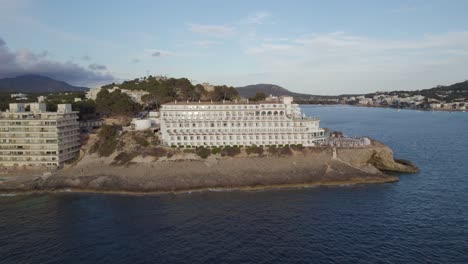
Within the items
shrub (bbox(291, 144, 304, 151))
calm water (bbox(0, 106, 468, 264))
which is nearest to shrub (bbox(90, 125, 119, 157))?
calm water (bbox(0, 106, 468, 264))

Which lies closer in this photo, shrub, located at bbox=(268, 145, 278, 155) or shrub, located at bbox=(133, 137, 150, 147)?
shrub, located at bbox=(268, 145, 278, 155)

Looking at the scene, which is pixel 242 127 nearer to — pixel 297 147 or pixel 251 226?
pixel 297 147

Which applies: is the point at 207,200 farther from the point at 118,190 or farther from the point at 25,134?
the point at 25,134

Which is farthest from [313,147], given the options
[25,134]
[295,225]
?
[25,134]

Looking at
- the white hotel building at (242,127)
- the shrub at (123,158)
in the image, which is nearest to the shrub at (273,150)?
the white hotel building at (242,127)

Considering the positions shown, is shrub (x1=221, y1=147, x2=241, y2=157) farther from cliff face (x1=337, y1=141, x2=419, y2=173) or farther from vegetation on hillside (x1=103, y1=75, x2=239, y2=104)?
vegetation on hillside (x1=103, y1=75, x2=239, y2=104)
